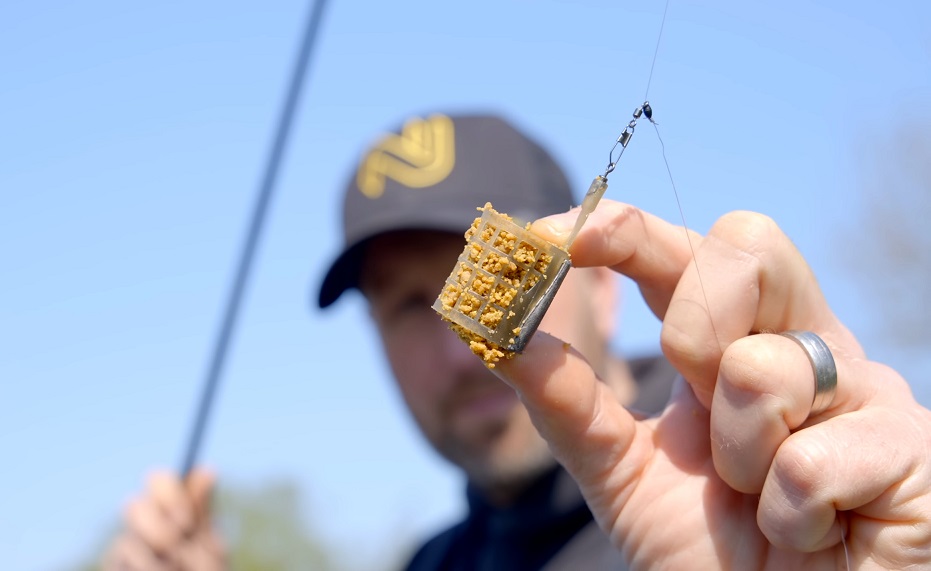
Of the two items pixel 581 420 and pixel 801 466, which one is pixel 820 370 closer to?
pixel 801 466

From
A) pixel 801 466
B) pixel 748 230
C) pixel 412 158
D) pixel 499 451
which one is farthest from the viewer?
pixel 412 158

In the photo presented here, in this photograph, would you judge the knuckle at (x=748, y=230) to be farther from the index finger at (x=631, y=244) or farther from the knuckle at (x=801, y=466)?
the knuckle at (x=801, y=466)

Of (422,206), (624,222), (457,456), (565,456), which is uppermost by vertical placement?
(624,222)

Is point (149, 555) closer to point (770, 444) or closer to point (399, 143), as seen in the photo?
point (399, 143)

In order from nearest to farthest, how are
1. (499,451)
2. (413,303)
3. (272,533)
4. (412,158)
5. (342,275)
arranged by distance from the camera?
(499,451), (413,303), (342,275), (412,158), (272,533)

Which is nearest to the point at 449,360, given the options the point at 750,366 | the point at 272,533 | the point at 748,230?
the point at 748,230

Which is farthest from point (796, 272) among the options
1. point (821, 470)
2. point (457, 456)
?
point (457, 456)

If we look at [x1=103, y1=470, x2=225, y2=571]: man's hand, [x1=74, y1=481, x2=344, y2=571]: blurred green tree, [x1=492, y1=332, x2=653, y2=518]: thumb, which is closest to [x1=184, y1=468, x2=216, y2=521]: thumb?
[x1=103, y1=470, x2=225, y2=571]: man's hand
